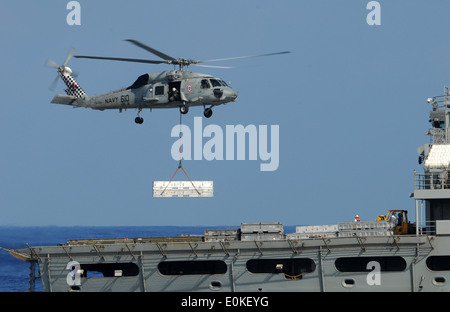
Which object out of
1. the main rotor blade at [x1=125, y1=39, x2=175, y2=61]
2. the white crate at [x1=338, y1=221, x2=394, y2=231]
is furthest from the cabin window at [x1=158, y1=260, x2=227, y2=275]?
the main rotor blade at [x1=125, y1=39, x2=175, y2=61]

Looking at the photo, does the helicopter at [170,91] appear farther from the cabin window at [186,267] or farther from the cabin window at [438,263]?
the cabin window at [438,263]

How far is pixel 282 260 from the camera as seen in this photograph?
136 ft

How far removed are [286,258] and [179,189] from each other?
1267cm

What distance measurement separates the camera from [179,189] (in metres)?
51.3

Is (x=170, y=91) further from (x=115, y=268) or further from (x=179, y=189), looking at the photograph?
(x=115, y=268)

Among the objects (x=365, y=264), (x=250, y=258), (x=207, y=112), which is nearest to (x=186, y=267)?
(x=250, y=258)

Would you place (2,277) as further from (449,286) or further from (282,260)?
(449,286)

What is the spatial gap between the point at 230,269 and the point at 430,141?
49.0 ft

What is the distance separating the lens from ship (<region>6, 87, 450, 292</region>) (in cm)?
3953

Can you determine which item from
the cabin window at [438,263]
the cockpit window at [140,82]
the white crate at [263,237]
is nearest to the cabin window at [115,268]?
the white crate at [263,237]

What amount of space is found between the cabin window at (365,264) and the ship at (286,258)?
5 cm

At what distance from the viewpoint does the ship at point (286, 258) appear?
39.5 meters

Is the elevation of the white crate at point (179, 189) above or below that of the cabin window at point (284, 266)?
above

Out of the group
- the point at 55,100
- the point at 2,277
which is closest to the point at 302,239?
the point at 55,100
